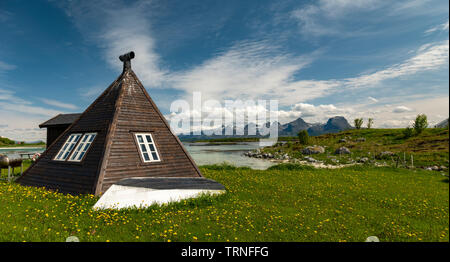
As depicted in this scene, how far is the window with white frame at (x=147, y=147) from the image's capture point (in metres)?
14.0

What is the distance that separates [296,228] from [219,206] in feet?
13.3

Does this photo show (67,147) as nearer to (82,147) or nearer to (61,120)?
(82,147)

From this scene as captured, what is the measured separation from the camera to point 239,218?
9.44 metres

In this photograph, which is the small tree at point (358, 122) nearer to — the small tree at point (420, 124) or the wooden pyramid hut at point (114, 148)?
the small tree at point (420, 124)

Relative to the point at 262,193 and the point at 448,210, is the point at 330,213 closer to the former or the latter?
the point at 262,193

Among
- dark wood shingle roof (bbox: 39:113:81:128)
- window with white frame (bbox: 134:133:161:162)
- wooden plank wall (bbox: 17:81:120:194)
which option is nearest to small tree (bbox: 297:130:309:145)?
A: dark wood shingle roof (bbox: 39:113:81:128)

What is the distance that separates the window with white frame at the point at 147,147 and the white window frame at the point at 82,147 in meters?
2.86

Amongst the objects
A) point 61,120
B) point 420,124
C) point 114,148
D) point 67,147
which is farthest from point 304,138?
point 67,147

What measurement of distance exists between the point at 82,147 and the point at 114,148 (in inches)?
107

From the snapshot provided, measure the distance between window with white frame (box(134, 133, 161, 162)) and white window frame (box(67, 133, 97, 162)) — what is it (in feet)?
9.37

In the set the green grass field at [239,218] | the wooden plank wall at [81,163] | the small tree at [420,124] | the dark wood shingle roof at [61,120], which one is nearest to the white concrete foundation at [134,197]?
the green grass field at [239,218]

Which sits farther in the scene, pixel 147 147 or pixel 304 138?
pixel 304 138

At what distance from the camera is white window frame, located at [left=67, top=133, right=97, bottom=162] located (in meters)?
13.6
